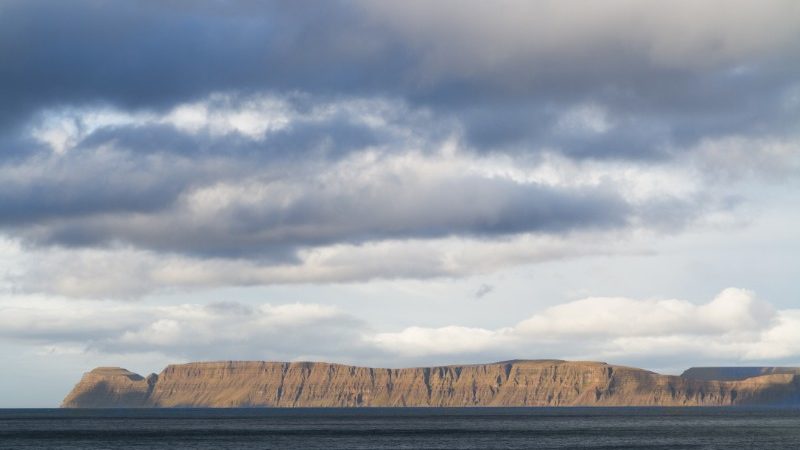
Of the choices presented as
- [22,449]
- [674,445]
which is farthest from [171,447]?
[674,445]

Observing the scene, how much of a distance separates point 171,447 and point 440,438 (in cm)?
4976

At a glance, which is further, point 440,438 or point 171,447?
point 440,438

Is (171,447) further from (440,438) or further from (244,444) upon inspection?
(440,438)

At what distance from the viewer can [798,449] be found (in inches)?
6442

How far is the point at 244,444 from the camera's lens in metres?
178

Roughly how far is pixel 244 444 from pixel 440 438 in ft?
124

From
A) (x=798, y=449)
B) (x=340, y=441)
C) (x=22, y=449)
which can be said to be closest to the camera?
(x=798, y=449)

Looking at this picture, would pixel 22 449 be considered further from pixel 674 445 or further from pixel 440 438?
pixel 674 445

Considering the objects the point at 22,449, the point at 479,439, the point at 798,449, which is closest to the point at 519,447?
the point at 479,439

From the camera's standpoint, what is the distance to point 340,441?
620ft

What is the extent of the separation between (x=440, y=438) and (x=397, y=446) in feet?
88.6

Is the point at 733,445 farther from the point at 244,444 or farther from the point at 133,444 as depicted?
the point at 133,444

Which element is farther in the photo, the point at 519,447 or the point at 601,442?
the point at 601,442

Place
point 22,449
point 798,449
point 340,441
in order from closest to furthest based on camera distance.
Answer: point 798,449 < point 22,449 < point 340,441
